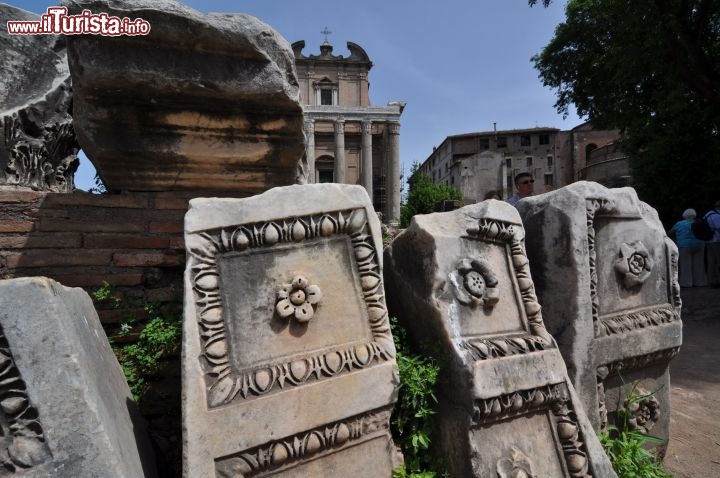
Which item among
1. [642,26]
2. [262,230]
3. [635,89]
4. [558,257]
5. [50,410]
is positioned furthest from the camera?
[635,89]

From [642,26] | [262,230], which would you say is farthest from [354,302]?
[642,26]

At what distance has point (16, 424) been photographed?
3.21ft

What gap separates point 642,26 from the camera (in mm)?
7250

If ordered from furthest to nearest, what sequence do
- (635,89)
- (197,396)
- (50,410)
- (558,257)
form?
(635,89), (558,257), (197,396), (50,410)

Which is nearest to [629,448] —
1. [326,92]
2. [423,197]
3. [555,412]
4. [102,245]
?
[555,412]

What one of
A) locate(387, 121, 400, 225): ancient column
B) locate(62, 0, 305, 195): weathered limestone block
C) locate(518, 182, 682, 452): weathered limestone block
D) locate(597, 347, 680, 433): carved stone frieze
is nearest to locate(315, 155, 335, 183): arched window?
locate(387, 121, 400, 225): ancient column

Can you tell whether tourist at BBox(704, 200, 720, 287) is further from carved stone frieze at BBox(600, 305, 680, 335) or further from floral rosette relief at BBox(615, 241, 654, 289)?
floral rosette relief at BBox(615, 241, 654, 289)

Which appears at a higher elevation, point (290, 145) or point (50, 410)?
point (290, 145)

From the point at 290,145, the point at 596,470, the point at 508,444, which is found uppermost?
the point at 290,145

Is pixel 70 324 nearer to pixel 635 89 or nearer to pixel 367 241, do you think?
pixel 367 241

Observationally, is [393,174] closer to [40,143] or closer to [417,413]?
[40,143]

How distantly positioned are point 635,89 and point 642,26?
11.2ft

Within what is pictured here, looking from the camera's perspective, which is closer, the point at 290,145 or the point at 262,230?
the point at 262,230

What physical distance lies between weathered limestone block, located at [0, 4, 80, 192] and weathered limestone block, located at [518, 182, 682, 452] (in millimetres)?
3424
